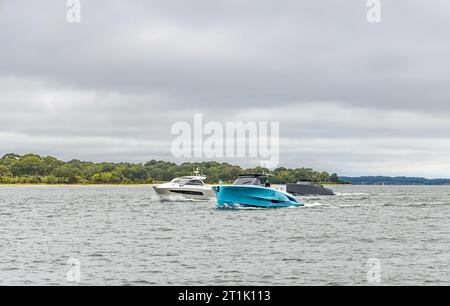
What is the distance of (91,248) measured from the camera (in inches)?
1689

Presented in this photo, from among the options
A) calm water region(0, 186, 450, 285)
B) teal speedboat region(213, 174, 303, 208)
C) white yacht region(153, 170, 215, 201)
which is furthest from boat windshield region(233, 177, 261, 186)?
white yacht region(153, 170, 215, 201)

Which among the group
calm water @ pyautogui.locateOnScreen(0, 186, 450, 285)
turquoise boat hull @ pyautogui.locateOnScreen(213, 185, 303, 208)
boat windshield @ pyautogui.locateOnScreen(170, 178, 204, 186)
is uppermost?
boat windshield @ pyautogui.locateOnScreen(170, 178, 204, 186)

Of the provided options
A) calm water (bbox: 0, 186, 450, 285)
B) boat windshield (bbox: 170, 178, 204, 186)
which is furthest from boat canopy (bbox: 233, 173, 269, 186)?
boat windshield (bbox: 170, 178, 204, 186)

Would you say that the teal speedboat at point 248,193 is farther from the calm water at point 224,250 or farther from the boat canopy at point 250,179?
the calm water at point 224,250

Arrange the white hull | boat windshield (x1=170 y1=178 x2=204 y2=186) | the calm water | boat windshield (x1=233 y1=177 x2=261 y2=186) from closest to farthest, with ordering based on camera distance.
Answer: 1. the calm water
2. boat windshield (x1=233 y1=177 x2=261 y2=186)
3. the white hull
4. boat windshield (x1=170 y1=178 x2=204 y2=186)

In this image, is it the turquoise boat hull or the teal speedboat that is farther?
the turquoise boat hull

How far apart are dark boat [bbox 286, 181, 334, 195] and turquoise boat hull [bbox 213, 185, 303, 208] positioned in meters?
48.3

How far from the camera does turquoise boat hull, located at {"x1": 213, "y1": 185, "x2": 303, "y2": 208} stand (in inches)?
2926

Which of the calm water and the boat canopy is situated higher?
the boat canopy

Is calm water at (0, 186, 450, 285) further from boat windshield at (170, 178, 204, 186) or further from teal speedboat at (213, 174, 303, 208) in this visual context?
boat windshield at (170, 178, 204, 186)

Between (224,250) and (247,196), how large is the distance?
33.9 meters

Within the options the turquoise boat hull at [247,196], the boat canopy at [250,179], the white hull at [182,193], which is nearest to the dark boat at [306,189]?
the white hull at [182,193]

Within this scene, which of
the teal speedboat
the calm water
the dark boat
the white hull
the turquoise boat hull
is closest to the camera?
the calm water
